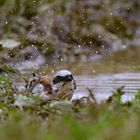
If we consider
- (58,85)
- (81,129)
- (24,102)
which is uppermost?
(58,85)

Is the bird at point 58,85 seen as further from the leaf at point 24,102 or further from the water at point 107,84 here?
the leaf at point 24,102

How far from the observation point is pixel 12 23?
7340mm

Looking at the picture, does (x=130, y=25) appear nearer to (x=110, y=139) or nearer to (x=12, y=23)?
(x=12, y=23)

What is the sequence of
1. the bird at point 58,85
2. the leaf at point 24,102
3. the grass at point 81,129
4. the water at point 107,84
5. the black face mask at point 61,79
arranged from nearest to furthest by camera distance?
the grass at point 81,129 → the leaf at point 24,102 → the bird at point 58,85 → the black face mask at point 61,79 → the water at point 107,84

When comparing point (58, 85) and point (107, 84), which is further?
point (107, 84)

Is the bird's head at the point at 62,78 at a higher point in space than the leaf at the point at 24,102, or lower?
higher

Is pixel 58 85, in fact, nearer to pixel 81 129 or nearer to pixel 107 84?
pixel 107 84

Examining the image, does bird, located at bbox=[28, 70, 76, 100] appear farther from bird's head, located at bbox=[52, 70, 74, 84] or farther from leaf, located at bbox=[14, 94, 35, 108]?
leaf, located at bbox=[14, 94, 35, 108]

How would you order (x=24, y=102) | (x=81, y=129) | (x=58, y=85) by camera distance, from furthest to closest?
1. (x=58, y=85)
2. (x=24, y=102)
3. (x=81, y=129)

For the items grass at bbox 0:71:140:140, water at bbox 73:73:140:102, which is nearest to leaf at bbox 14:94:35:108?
grass at bbox 0:71:140:140

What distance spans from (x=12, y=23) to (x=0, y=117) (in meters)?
4.30

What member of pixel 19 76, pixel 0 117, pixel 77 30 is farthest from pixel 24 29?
pixel 0 117

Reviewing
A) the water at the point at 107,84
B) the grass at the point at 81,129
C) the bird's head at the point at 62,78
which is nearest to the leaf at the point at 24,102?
the grass at the point at 81,129

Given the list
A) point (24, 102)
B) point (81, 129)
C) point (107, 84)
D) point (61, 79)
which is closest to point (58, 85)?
point (61, 79)
